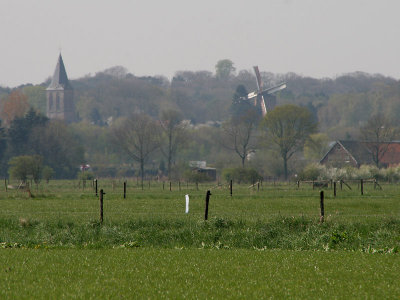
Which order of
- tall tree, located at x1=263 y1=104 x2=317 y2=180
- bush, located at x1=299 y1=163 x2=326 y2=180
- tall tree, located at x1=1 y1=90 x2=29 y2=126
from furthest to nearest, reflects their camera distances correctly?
tall tree, located at x1=1 y1=90 x2=29 y2=126 < tall tree, located at x1=263 y1=104 x2=317 y2=180 < bush, located at x1=299 y1=163 x2=326 y2=180

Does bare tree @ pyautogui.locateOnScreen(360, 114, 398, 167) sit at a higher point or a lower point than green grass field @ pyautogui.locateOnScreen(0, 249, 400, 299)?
higher

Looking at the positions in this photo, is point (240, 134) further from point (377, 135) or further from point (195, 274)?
point (195, 274)

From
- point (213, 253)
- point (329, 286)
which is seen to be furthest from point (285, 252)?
point (329, 286)

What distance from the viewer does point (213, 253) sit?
892 inches

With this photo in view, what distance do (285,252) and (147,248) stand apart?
4.51 metres

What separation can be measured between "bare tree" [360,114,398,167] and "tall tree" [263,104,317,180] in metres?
10.1

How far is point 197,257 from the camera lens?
2170 cm

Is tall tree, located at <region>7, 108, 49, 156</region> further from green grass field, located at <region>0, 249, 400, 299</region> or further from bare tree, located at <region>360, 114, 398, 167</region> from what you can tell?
green grass field, located at <region>0, 249, 400, 299</region>

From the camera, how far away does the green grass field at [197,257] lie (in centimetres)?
1647

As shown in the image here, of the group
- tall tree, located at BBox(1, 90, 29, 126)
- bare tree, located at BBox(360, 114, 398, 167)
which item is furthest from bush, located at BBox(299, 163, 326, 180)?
tall tree, located at BBox(1, 90, 29, 126)

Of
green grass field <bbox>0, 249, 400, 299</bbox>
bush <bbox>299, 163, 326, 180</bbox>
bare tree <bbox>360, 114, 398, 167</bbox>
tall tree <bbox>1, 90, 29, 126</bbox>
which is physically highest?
tall tree <bbox>1, 90, 29, 126</bbox>

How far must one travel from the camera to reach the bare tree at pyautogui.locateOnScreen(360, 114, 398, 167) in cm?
12088

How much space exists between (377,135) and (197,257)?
103749 millimetres

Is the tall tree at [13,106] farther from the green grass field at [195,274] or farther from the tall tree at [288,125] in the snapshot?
the green grass field at [195,274]
